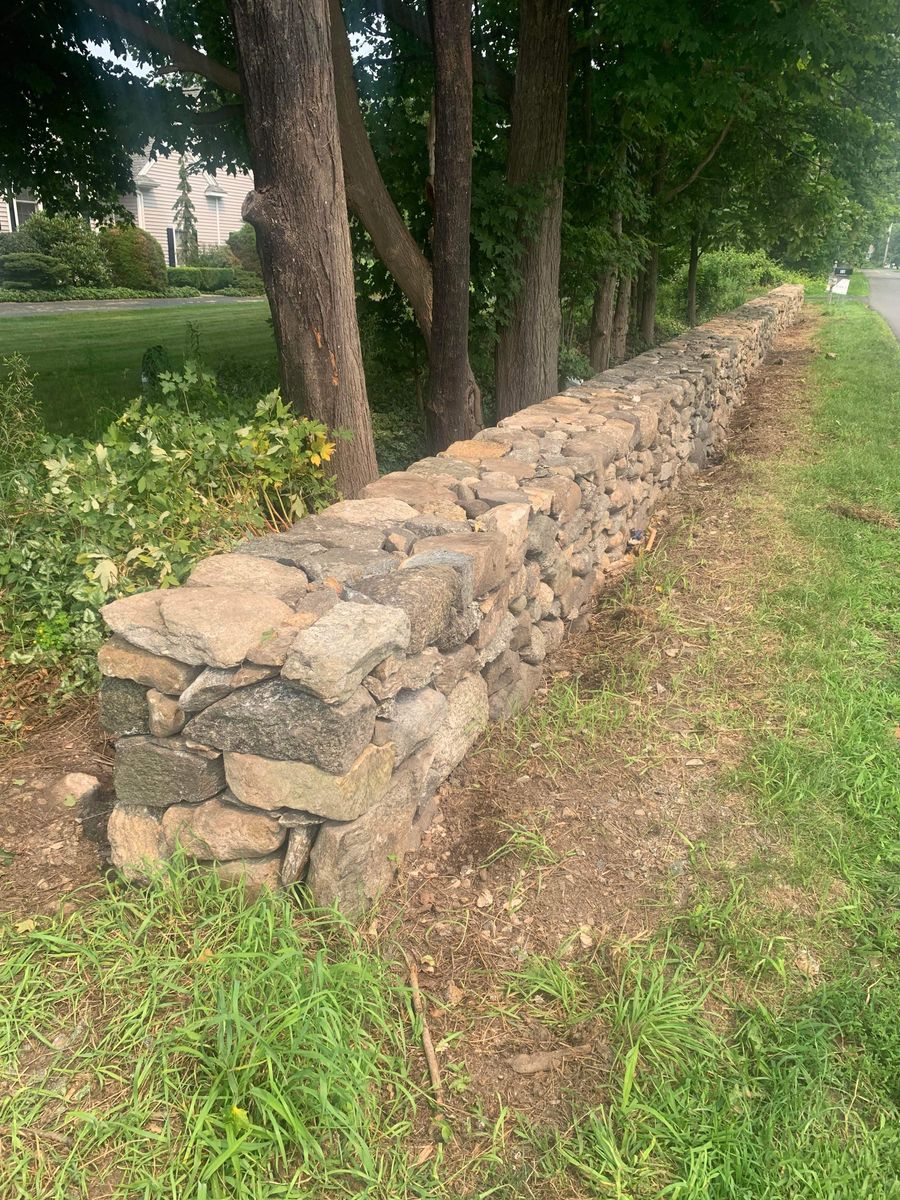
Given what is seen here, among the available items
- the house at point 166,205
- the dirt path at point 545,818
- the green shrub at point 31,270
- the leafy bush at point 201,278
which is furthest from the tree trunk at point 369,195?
the house at point 166,205

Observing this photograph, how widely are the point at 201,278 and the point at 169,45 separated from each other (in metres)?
28.1

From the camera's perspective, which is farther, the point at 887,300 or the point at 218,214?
the point at 218,214

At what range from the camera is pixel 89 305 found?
23828 millimetres

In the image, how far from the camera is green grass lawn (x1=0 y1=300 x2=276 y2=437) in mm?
8648

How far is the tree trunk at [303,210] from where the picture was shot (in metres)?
4.05

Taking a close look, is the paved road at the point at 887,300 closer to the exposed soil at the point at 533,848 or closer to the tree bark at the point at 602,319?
the tree bark at the point at 602,319

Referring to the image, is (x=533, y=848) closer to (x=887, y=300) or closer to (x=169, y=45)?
(x=169, y=45)

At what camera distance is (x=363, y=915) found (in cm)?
257

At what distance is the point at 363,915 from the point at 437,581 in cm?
105

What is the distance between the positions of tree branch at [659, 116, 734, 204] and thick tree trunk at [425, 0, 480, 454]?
20.9 ft

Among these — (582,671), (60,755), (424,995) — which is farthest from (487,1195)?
(582,671)

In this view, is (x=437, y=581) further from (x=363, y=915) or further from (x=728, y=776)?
(x=728, y=776)

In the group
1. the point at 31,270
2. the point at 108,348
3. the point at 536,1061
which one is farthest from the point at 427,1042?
the point at 31,270

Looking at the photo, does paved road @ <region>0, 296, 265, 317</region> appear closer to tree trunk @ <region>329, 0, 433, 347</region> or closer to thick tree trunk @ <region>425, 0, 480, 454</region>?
tree trunk @ <region>329, 0, 433, 347</region>
